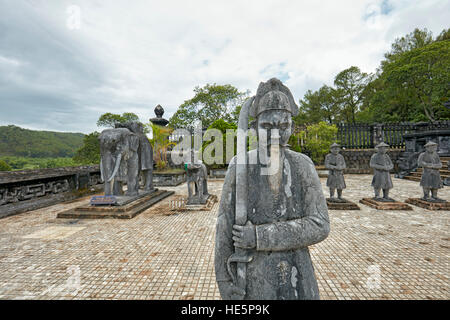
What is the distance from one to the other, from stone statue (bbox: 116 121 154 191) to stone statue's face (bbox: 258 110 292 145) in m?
7.43

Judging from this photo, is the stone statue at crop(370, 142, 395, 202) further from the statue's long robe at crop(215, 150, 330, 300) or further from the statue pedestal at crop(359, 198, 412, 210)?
the statue's long robe at crop(215, 150, 330, 300)

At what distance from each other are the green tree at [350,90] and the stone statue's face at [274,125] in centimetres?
3155

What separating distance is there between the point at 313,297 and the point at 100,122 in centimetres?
4066

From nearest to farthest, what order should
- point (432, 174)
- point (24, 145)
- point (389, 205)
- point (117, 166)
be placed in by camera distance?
point (389, 205) < point (432, 174) < point (117, 166) < point (24, 145)

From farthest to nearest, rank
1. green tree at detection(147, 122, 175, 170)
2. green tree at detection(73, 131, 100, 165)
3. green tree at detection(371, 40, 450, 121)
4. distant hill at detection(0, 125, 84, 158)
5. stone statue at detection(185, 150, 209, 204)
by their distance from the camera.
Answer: distant hill at detection(0, 125, 84, 158)
green tree at detection(73, 131, 100, 165)
green tree at detection(371, 40, 450, 121)
green tree at detection(147, 122, 175, 170)
stone statue at detection(185, 150, 209, 204)

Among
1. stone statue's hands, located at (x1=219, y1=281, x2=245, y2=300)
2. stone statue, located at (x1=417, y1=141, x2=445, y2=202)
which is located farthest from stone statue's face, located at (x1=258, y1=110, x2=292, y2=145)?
stone statue, located at (x1=417, y1=141, x2=445, y2=202)

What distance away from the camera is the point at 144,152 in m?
8.09

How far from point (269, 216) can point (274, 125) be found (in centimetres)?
66

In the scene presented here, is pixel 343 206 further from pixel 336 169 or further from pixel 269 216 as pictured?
pixel 269 216

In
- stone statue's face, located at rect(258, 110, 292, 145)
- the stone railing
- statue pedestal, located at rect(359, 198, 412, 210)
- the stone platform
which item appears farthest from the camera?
the stone railing

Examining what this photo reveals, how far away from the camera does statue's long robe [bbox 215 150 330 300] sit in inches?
48.9

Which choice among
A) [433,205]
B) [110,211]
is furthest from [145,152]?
[433,205]
